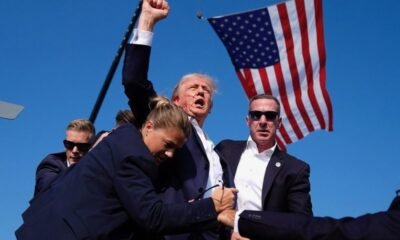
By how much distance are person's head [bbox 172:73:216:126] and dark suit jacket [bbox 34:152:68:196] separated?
130cm

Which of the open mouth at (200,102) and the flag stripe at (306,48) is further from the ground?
the flag stripe at (306,48)

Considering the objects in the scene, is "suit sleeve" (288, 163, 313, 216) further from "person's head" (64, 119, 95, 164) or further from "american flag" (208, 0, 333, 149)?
"american flag" (208, 0, 333, 149)

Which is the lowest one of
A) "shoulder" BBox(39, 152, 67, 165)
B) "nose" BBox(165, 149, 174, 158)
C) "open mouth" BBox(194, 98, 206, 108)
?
"shoulder" BBox(39, 152, 67, 165)

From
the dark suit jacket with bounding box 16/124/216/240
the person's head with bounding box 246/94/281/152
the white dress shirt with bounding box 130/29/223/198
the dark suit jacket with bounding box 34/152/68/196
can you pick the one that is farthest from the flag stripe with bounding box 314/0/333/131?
the dark suit jacket with bounding box 16/124/216/240

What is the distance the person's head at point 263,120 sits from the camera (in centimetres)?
524

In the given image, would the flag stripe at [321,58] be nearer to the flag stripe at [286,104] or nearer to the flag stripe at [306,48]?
the flag stripe at [306,48]

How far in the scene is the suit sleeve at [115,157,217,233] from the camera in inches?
124

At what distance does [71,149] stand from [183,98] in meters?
1.75

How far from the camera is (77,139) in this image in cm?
589

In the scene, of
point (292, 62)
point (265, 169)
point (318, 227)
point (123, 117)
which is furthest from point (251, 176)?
point (292, 62)

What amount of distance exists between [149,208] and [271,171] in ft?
6.18

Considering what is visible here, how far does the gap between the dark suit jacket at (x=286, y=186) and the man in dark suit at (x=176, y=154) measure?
0.55 m

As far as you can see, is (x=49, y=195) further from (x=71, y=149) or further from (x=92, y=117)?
(x=92, y=117)

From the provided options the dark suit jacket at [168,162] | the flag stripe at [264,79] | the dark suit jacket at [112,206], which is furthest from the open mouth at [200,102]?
the flag stripe at [264,79]
